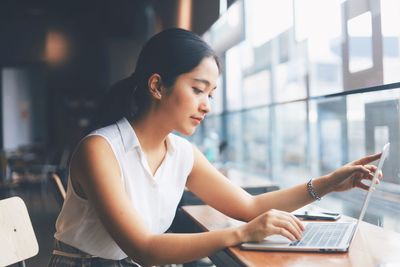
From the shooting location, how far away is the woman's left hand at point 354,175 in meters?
1.39

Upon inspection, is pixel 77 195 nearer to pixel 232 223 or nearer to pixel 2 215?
pixel 2 215

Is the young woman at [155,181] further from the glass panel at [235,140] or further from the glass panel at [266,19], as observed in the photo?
the glass panel at [235,140]

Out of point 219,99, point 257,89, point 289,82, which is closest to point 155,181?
point 289,82

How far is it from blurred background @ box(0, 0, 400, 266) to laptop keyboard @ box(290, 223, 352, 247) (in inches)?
23.7

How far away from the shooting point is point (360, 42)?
6.99 ft

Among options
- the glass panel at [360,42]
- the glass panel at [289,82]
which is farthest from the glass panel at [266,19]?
the glass panel at [360,42]

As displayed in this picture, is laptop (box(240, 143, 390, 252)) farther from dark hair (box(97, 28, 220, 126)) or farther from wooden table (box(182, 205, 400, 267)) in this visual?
dark hair (box(97, 28, 220, 126))

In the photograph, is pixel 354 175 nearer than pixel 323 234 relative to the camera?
No

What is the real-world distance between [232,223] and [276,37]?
2221 millimetres

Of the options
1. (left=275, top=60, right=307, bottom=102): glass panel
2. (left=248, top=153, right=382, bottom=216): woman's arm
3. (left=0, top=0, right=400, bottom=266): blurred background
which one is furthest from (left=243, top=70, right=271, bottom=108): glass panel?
(left=248, top=153, right=382, bottom=216): woman's arm

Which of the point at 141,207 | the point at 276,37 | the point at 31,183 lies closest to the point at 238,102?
the point at 276,37

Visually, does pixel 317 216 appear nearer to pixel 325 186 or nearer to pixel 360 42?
pixel 325 186

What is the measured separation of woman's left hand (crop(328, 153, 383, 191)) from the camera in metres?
1.39

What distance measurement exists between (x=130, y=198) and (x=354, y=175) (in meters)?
0.68
